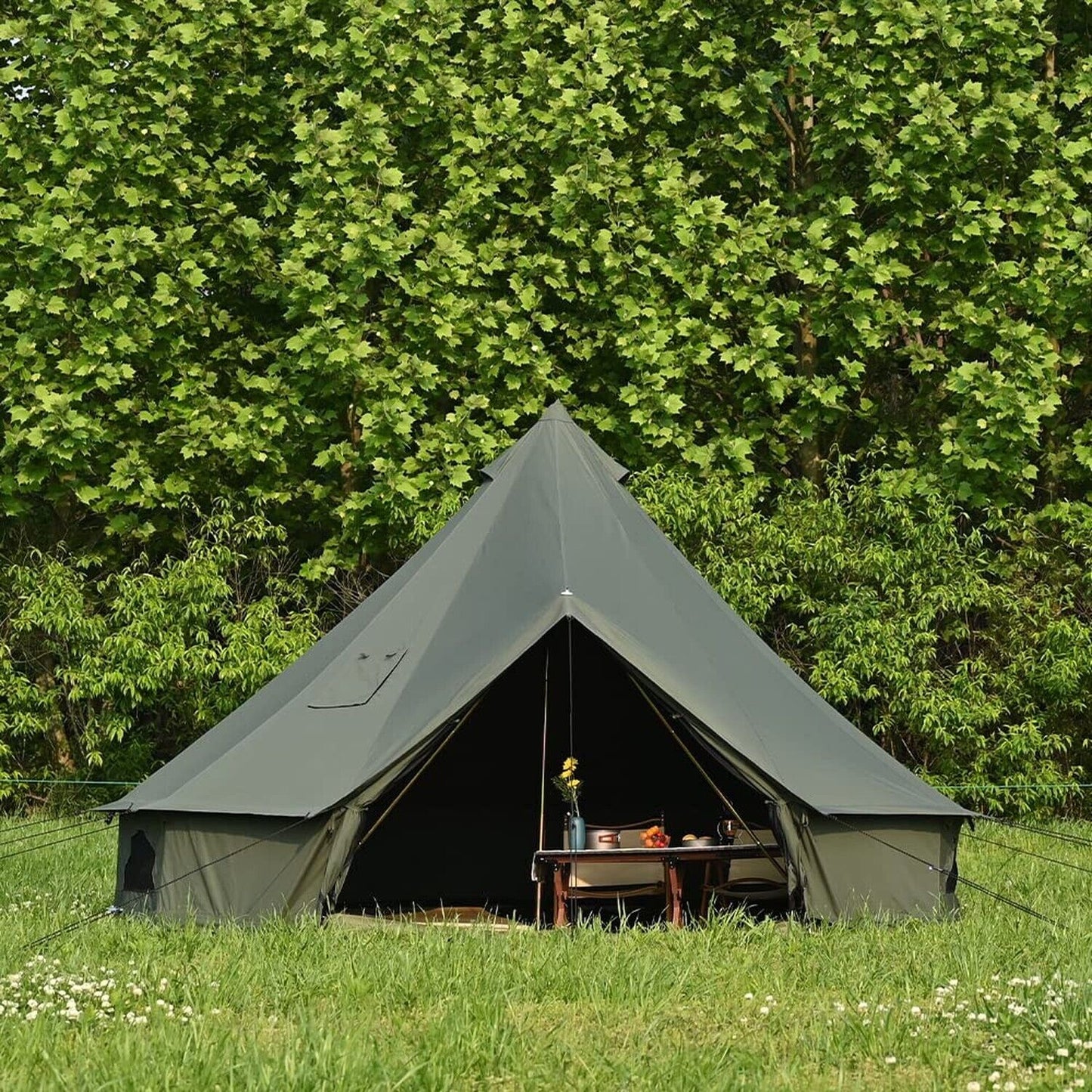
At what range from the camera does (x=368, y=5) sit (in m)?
12.9

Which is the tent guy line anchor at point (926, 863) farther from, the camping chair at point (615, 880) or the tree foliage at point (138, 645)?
the tree foliage at point (138, 645)

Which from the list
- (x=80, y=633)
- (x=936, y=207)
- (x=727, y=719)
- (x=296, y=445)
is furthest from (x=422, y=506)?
(x=727, y=719)

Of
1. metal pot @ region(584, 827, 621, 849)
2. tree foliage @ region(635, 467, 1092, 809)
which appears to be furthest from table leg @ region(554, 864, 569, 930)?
tree foliage @ region(635, 467, 1092, 809)

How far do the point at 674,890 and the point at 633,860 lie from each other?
232 mm

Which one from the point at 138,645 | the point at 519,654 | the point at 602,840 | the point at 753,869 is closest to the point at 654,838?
the point at 602,840

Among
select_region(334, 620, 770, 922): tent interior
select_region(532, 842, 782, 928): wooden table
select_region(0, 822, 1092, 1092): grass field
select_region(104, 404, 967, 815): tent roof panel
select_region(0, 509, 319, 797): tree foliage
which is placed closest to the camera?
select_region(0, 822, 1092, 1092): grass field

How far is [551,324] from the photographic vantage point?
1291 centimetres

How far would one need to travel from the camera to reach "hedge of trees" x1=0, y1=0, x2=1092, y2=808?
12.4 meters

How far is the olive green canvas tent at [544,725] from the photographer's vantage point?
23.5ft

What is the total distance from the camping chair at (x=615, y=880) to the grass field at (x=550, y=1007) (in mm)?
711

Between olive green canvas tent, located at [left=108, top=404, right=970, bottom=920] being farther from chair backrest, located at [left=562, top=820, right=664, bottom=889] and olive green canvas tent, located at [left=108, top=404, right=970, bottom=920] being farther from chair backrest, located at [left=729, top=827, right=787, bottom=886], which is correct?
A: chair backrest, located at [left=562, top=820, right=664, bottom=889]

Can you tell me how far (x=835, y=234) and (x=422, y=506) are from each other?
384 centimetres

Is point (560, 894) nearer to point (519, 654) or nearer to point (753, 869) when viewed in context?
point (519, 654)

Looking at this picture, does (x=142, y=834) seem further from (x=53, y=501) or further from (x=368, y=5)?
(x=368, y=5)
